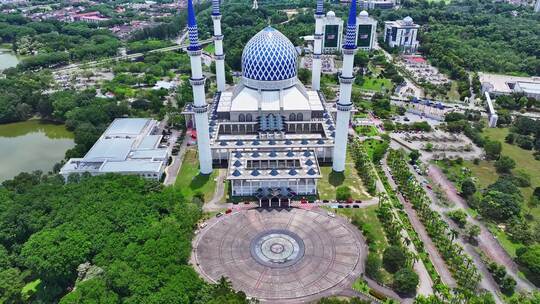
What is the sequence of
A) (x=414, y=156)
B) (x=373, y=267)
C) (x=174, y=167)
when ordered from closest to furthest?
(x=373, y=267), (x=174, y=167), (x=414, y=156)

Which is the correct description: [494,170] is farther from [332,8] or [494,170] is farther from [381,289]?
[332,8]

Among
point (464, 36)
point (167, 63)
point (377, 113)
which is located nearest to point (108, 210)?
point (377, 113)

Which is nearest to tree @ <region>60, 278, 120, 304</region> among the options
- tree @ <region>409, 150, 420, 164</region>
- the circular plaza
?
the circular plaza

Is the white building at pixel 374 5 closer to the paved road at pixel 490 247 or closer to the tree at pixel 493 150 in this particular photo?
the tree at pixel 493 150

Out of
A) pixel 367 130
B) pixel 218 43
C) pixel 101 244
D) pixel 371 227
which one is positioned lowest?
pixel 371 227

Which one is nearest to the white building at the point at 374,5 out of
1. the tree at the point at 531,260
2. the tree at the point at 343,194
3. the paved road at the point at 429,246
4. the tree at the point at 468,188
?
the tree at the point at 468,188

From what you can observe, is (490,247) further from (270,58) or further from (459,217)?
(270,58)

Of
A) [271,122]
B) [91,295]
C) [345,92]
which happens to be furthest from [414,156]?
[91,295]
